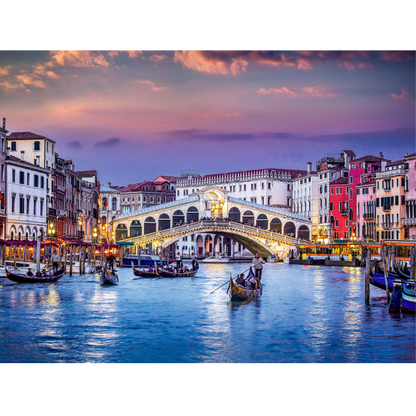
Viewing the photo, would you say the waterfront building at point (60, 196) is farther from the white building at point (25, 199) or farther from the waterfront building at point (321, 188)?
the waterfront building at point (321, 188)

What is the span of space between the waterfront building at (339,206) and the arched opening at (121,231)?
703 cm

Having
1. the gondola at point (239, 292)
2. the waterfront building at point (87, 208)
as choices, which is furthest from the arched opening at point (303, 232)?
the gondola at point (239, 292)

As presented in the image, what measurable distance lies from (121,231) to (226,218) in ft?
12.6

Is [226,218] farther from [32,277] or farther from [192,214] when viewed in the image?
[32,277]

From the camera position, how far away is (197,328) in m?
6.99

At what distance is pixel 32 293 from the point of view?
10359 mm

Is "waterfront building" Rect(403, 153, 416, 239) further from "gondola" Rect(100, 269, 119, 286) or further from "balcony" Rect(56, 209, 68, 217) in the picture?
"balcony" Rect(56, 209, 68, 217)

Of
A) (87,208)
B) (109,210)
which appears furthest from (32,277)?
(109,210)

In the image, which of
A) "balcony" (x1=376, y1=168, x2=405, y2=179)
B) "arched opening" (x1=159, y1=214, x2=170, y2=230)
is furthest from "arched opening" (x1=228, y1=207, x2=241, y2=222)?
"balcony" (x1=376, y1=168, x2=405, y2=179)

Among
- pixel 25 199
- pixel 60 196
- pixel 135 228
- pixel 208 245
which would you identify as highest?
pixel 60 196

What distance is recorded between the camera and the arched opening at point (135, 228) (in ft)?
80.1

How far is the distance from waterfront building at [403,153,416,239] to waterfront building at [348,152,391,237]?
2.19m

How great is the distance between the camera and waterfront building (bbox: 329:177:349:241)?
2339 cm
